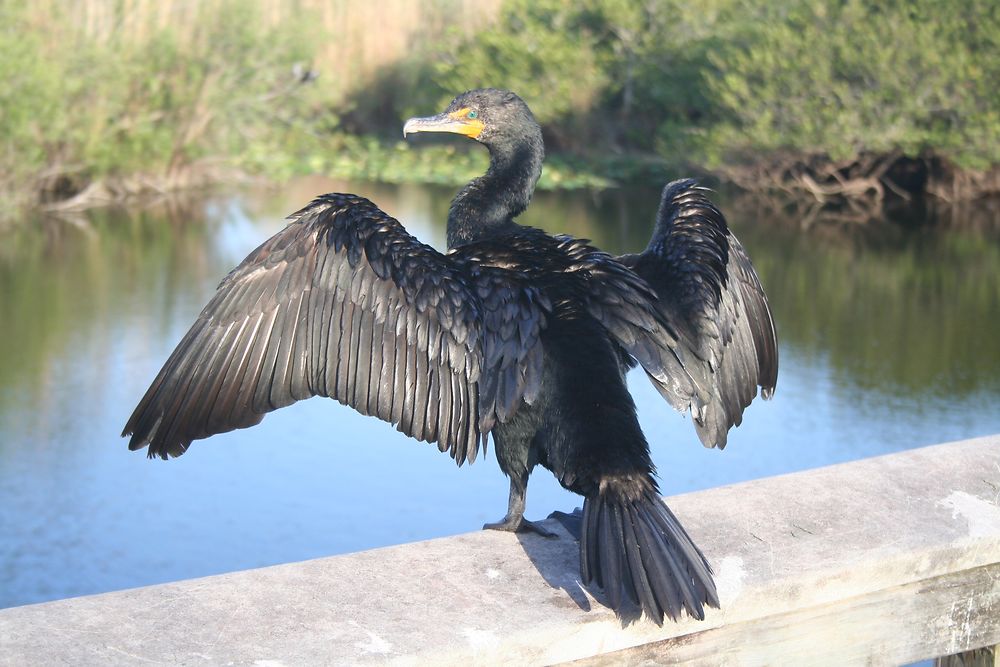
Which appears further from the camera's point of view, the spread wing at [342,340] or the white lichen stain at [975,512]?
the spread wing at [342,340]

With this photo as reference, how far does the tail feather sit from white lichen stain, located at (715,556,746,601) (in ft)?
0.13

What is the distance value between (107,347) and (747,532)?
617cm

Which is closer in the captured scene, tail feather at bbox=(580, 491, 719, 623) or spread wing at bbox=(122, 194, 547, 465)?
tail feather at bbox=(580, 491, 719, 623)

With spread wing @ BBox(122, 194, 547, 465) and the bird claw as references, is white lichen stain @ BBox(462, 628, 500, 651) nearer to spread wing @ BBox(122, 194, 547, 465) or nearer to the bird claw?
the bird claw

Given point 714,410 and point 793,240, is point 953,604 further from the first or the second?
point 793,240

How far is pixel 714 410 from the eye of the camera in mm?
2863

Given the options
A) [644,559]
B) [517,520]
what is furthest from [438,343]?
[644,559]

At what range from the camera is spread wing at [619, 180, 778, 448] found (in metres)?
2.82

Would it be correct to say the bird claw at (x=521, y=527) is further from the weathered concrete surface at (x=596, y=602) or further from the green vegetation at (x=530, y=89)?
the green vegetation at (x=530, y=89)

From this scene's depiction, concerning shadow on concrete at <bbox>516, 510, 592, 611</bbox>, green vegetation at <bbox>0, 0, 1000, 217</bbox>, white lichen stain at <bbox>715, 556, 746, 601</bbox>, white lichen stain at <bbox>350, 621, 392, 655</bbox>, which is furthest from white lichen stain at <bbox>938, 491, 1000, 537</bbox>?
green vegetation at <bbox>0, 0, 1000, 217</bbox>

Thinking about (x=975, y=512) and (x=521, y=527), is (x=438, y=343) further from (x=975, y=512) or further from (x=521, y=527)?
(x=975, y=512)

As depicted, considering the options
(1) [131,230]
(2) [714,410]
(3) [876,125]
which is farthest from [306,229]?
(3) [876,125]

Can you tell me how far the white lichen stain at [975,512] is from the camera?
2.33 meters

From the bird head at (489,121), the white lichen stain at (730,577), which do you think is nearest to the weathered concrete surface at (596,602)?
the white lichen stain at (730,577)
